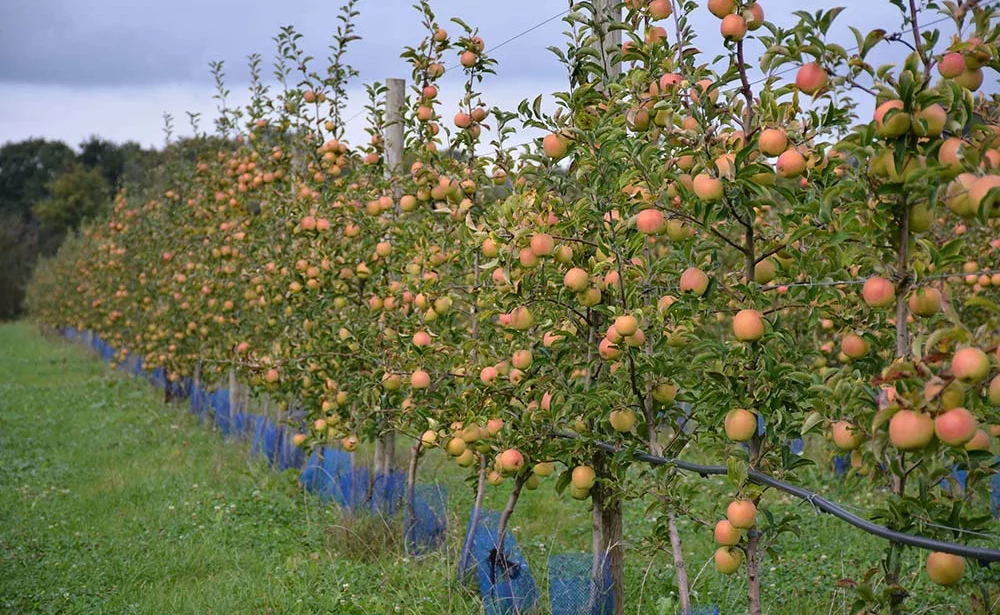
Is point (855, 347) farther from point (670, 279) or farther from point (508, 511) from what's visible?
point (508, 511)

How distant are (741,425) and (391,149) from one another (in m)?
3.79

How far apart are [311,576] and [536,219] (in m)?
2.41

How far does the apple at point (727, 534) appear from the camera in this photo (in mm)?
2654

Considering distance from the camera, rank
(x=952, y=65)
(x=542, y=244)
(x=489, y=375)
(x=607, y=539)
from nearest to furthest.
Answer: (x=952, y=65), (x=542, y=244), (x=607, y=539), (x=489, y=375)

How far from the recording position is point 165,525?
6086mm

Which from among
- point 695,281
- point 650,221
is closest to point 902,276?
point 695,281

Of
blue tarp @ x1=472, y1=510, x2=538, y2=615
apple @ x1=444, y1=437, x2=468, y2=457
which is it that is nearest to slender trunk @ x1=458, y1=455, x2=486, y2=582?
blue tarp @ x1=472, y1=510, x2=538, y2=615

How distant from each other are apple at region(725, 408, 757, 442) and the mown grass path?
1.86 meters

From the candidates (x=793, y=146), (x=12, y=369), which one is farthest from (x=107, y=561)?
(x=12, y=369)

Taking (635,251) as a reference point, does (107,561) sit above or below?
below

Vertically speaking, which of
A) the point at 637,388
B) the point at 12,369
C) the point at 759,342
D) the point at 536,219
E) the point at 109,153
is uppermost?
the point at 109,153

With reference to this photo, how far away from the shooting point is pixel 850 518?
94.0 inches

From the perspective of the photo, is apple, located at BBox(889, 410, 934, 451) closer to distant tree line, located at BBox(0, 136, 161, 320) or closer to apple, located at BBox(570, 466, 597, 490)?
apple, located at BBox(570, 466, 597, 490)

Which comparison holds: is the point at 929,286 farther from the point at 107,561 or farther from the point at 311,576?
the point at 107,561
